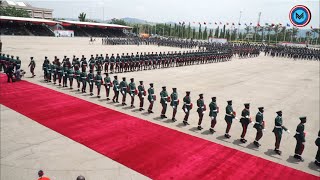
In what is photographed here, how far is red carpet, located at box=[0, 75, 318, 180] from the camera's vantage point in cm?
768

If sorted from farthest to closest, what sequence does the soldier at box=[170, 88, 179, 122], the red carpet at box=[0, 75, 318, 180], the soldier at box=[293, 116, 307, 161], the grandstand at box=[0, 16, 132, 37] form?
the grandstand at box=[0, 16, 132, 37], the soldier at box=[170, 88, 179, 122], the soldier at box=[293, 116, 307, 161], the red carpet at box=[0, 75, 318, 180]

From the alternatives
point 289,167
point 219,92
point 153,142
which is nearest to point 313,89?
point 219,92

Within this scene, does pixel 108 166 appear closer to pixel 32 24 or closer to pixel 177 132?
pixel 177 132

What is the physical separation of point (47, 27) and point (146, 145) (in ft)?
224

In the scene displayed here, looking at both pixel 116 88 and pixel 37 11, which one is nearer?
pixel 116 88

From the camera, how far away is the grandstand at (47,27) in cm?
5936

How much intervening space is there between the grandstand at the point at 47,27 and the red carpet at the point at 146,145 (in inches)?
2095

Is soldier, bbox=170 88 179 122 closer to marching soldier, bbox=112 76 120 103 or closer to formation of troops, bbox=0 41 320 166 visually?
formation of troops, bbox=0 41 320 166

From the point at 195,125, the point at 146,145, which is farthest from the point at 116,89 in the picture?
the point at 146,145

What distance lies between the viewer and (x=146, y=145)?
9.07m

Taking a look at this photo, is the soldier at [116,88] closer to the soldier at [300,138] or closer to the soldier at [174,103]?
the soldier at [174,103]

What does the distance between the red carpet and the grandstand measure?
53212 millimetres

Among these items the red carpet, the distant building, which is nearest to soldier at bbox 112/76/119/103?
the red carpet

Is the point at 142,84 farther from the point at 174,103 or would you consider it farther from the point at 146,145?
the point at 146,145
